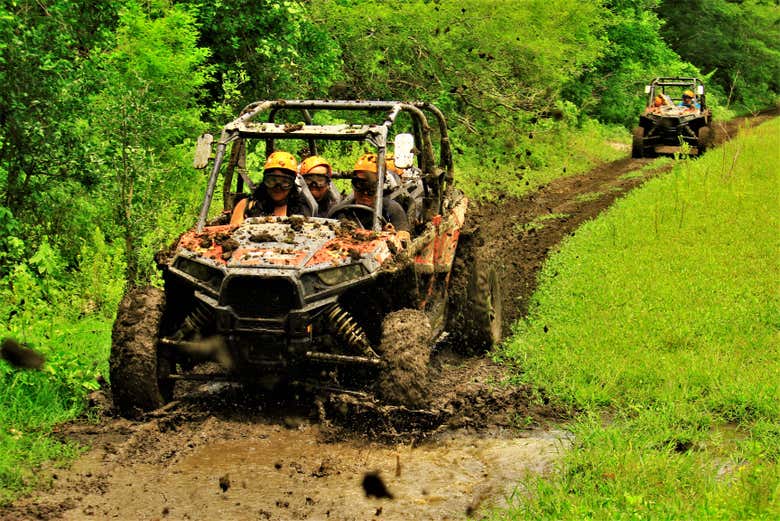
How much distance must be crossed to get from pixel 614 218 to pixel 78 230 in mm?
7985

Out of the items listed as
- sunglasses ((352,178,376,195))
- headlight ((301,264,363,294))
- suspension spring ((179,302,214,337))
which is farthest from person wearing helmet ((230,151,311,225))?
headlight ((301,264,363,294))

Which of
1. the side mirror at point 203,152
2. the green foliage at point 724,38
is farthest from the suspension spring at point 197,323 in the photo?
the green foliage at point 724,38

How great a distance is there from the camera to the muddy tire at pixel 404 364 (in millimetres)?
6344

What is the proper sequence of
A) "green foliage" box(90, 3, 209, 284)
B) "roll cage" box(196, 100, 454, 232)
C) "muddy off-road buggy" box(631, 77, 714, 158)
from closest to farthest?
1. "roll cage" box(196, 100, 454, 232)
2. "green foliage" box(90, 3, 209, 284)
3. "muddy off-road buggy" box(631, 77, 714, 158)

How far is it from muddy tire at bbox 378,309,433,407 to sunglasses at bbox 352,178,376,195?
5.61 ft

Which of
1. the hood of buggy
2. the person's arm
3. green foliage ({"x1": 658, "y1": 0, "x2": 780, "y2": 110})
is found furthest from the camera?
green foliage ({"x1": 658, "y1": 0, "x2": 780, "y2": 110})

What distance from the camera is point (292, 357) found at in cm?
641

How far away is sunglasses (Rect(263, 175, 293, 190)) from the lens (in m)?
7.68

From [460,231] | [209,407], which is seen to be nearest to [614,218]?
[460,231]

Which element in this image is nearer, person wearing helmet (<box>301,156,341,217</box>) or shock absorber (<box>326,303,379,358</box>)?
shock absorber (<box>326,303,379,358</box>)

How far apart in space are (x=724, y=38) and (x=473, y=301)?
127ft

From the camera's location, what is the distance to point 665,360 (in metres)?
7.66

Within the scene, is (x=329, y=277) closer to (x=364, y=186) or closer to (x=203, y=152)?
(x=364, y=186)

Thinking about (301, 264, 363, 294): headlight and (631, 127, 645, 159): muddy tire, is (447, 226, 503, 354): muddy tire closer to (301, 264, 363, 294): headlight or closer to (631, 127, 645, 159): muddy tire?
(301, 264, 363, 294): headlight
